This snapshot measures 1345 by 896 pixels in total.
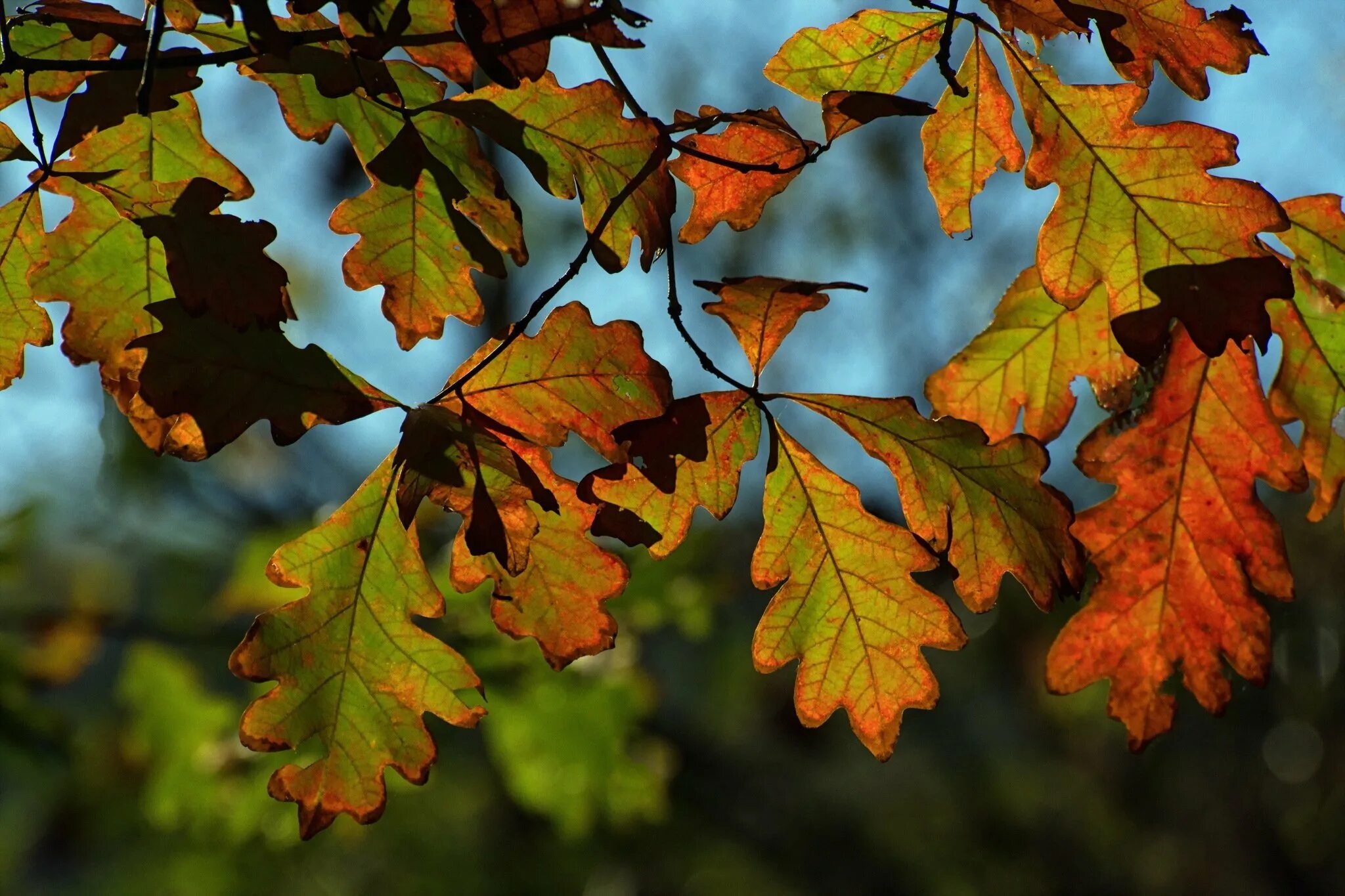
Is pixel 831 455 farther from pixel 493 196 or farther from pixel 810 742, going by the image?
pixel 493 196

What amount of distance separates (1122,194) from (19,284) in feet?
3.20

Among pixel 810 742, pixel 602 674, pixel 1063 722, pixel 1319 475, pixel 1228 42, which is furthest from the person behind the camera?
pixel 1063 722

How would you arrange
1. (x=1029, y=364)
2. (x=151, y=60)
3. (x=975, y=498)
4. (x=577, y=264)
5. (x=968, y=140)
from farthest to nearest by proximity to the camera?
(x=1029, y=364) < (x=968, y=140) < (x=975, y=498) < (x=577, y=264) < (x=151, y=60)

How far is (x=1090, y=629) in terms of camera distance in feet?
3.68

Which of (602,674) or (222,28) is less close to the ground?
(222,28)

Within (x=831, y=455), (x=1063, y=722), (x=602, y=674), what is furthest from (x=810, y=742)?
(x=831, y=455)

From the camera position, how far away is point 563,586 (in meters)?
0.97

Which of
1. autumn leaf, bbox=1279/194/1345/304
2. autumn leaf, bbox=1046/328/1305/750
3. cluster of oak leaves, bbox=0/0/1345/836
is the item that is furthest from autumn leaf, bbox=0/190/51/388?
autumn leaf, bbox=1279/194/1345/304

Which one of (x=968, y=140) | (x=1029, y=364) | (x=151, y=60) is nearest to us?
(x=151, y=60)

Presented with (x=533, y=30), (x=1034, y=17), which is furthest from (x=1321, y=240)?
(x=533, y=30)

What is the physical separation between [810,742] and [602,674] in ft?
6.55

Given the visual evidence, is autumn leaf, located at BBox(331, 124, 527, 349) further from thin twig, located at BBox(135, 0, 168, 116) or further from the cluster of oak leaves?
thin twig, located at BBox(135, 0, 168, 116)

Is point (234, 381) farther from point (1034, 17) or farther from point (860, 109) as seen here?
point (1034, 17)

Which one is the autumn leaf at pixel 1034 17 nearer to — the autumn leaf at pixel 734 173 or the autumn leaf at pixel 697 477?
the autumn leaf at pixel 734 173
